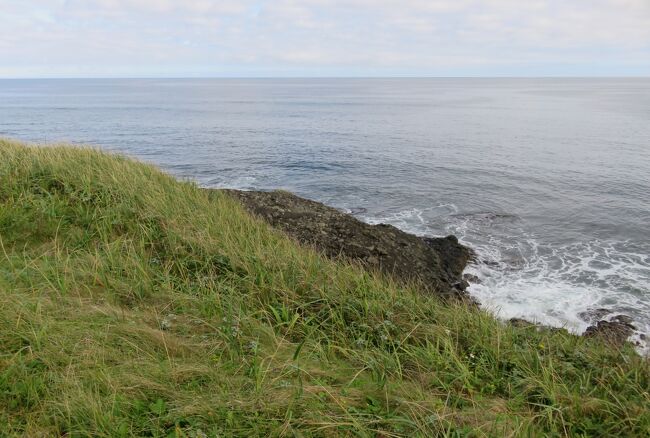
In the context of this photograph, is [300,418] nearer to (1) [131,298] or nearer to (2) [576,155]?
(1) [131,298]

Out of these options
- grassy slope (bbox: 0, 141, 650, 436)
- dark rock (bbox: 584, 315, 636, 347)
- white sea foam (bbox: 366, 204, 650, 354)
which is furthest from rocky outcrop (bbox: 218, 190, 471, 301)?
grassy slope (bbox: 0, 141, 650, 436)

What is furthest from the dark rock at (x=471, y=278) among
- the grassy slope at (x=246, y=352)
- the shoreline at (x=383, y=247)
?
the grassy slope at (x=246, y=352)

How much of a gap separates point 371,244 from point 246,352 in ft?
29.4

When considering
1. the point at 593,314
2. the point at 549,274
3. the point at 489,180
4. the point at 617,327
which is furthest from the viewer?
the point at 489,180

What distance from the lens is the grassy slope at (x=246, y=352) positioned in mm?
3250

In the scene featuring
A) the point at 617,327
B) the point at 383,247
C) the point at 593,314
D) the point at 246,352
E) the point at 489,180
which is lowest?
the point at 593,314

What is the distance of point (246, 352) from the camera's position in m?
4.32

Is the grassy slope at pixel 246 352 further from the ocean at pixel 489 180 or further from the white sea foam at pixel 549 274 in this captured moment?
the white sea foam at pixel 549 274

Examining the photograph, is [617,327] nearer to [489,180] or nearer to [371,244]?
[371,244]

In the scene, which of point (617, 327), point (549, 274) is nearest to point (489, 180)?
point (549, 274)

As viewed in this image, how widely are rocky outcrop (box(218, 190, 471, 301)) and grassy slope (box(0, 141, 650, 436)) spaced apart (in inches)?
194

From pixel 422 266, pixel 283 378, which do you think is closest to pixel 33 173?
pixel 283 378

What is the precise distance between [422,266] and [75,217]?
9.50 metres

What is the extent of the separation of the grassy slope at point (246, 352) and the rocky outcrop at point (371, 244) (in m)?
4.92
